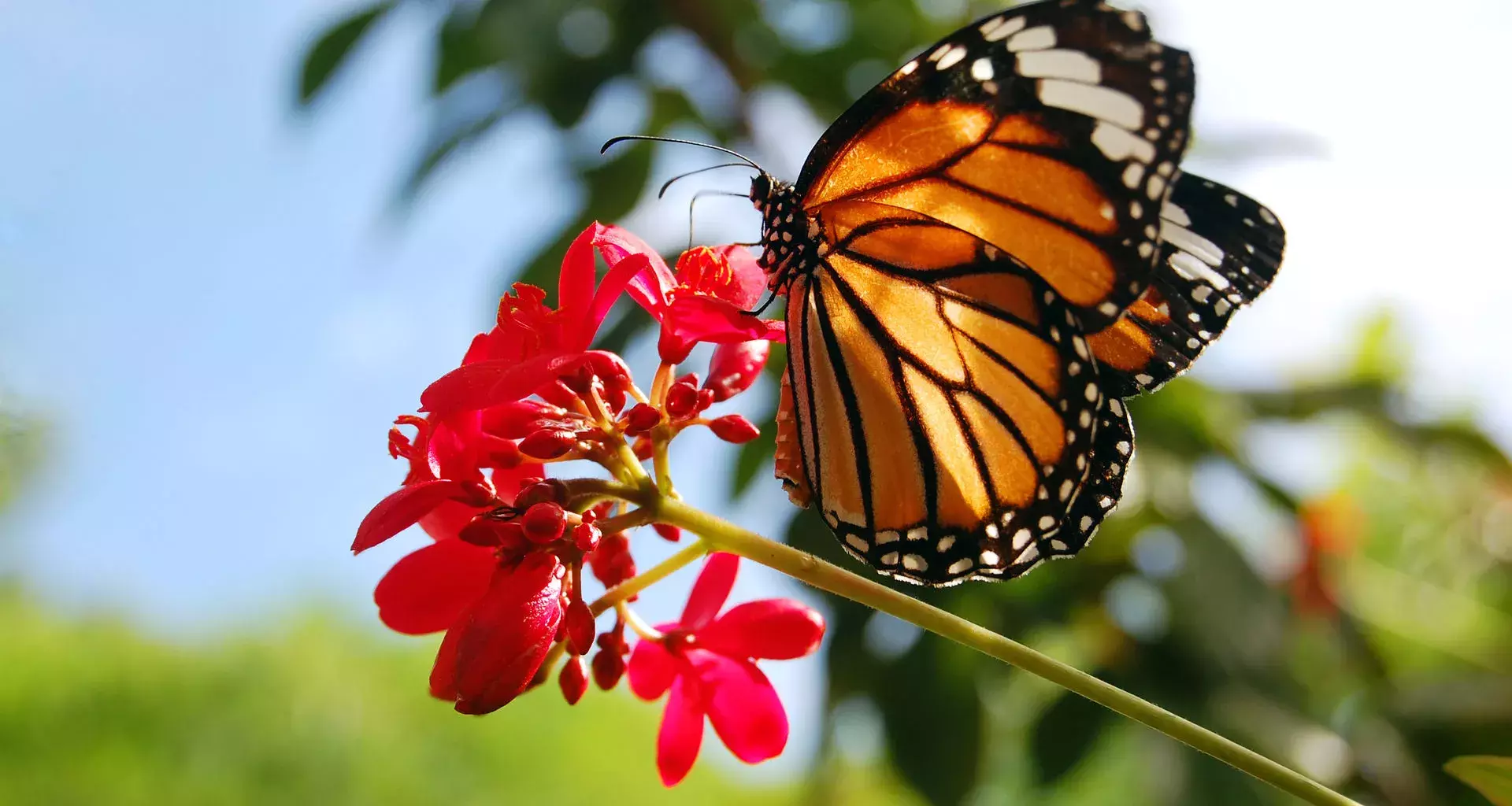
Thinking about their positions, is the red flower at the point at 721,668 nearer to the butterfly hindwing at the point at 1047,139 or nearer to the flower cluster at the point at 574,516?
the flower cluster at the point at 574,516

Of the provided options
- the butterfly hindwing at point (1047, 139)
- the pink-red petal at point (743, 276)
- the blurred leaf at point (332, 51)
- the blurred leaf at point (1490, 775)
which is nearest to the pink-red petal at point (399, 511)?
the pink-red petal at point (743, 276)

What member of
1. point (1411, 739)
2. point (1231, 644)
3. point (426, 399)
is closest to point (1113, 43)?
point (426, 399)

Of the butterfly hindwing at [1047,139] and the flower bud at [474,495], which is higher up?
the butterfly hindwing at [1047,139]

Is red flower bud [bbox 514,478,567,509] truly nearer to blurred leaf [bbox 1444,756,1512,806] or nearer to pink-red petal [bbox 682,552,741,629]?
pink-red petal [bbox 682,552,741,629]

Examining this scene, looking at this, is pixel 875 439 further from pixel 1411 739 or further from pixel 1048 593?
pixel 1411 739

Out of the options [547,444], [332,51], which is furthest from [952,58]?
[332,51]

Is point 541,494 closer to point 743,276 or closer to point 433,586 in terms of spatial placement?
point 433,586
